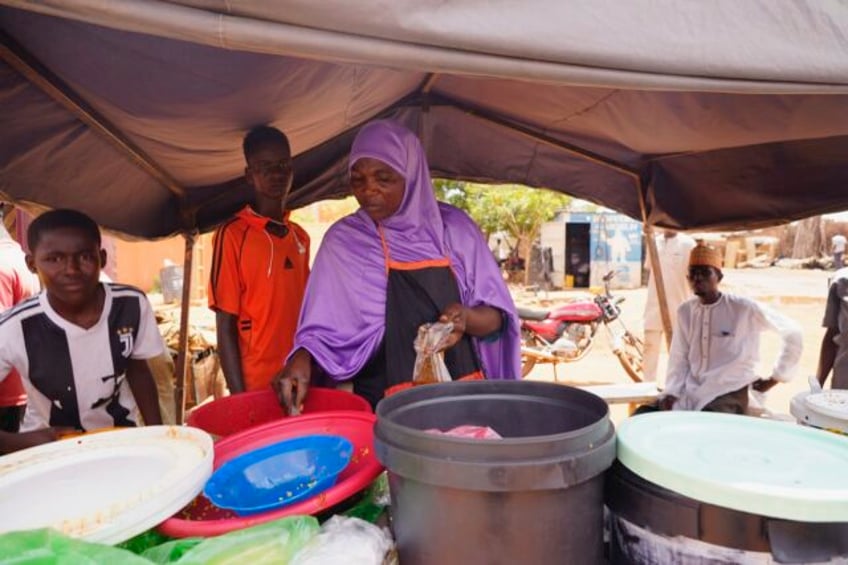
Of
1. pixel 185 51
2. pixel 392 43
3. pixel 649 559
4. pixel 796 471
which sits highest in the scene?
pixel 185 51

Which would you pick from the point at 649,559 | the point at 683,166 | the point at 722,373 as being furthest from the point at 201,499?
the point at 722,373

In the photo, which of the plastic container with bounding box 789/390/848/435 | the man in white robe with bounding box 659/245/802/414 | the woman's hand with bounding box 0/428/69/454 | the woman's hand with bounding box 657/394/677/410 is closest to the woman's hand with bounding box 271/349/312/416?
the woman's hand with bounding box 0/428/69/454

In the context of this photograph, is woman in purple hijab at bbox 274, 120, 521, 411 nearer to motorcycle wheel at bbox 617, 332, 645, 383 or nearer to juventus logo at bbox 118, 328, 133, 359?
juventus logo at bbox 118, 328, 133, 359

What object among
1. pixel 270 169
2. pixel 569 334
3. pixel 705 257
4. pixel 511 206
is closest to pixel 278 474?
pixel 270 169

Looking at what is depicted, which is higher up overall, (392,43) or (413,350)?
(392,43)

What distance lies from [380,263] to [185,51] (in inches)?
38.1

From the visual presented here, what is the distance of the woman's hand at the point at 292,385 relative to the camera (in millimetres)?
1738

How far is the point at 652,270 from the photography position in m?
4.59

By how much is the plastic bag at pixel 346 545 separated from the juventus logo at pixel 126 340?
4.69 feet

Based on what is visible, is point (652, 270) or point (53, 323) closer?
point (53, 323)

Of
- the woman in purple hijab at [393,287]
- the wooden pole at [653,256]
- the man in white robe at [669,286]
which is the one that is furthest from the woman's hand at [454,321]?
the man in white robe at [669,286]

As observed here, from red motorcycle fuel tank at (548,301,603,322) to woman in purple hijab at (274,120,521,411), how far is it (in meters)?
6.39

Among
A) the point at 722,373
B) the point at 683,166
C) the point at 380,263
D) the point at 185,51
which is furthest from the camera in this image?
the point at 722,373

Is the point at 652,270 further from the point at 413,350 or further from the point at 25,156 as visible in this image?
the point at 25,156
